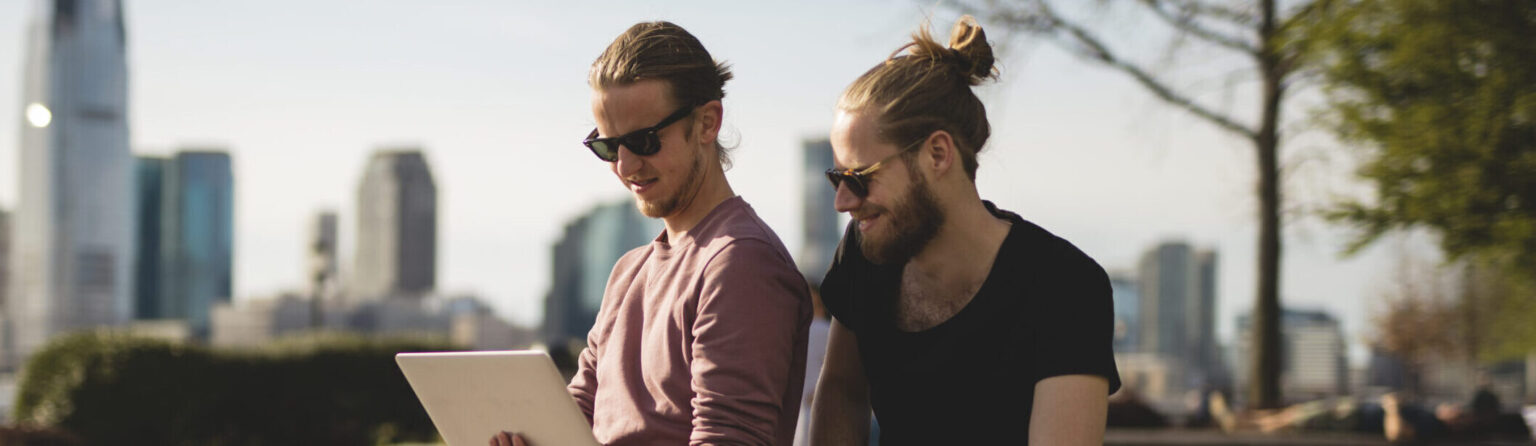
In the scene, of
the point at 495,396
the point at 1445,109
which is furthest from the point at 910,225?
the point at 1445,109

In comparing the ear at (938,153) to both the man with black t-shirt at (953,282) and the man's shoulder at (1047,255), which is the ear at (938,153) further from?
the man's shoulder at (1047,255)

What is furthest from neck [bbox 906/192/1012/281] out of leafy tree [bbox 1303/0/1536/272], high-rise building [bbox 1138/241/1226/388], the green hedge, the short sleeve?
high-rise building [bbox 1138/241/1226/388]

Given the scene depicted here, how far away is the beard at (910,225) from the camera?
2.66 m

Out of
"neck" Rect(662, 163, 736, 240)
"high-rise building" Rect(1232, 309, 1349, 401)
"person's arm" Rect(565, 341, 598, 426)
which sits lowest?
"high-rise building" Rect(1232, 309, 1349, 401)

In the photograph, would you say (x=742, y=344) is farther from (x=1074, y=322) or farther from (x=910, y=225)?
(x=1074, y=322)

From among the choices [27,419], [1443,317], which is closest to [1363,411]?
[27,419]

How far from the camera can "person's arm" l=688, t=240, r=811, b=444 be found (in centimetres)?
254

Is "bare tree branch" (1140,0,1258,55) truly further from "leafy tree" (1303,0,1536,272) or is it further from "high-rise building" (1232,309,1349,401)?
"high-rise building" (1232,309,1349,401)

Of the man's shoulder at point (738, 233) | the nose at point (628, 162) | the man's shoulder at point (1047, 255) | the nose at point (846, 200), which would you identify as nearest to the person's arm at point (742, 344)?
the man's shoulder at point (738, 233)

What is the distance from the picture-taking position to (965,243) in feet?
8.89

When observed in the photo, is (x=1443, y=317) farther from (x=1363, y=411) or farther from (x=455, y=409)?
(x=455, y=409)

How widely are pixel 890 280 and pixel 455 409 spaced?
0.84m

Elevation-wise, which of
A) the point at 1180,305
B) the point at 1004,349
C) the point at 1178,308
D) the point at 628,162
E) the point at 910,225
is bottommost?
the point at 1178,308

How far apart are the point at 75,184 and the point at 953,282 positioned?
20057cm
